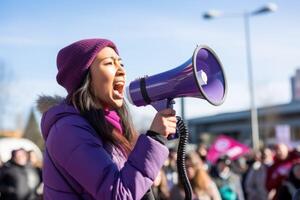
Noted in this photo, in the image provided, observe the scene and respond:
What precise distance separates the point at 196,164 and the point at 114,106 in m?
4.54

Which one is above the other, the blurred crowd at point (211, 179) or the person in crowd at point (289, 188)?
the person in crowd at point (289, 188)

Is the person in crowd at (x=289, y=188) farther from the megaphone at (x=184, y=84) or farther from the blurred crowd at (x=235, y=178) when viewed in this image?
the megaphone at (x=184, y=84)

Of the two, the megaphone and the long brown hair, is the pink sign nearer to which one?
the megaphone

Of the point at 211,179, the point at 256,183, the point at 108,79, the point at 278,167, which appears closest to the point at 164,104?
the point at 108,79

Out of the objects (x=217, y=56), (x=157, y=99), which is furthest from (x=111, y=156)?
(x=217, y=56)

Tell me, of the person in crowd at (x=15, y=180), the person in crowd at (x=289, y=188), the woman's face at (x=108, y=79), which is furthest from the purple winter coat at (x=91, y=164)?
the person in crowd at (x=15, y=180)

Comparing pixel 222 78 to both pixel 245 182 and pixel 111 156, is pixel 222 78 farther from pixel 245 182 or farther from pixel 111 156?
pixel 245 182

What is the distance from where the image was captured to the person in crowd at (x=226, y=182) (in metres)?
7.49

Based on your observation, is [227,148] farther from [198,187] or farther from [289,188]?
[289,188]

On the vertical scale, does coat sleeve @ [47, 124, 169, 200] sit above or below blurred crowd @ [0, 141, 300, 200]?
above

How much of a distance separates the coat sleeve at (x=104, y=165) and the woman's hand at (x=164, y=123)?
0.05 m

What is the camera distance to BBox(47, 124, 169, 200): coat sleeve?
1.78 m

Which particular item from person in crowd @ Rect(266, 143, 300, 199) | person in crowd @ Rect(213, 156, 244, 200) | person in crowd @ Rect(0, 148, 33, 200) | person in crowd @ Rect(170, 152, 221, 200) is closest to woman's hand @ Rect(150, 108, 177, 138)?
person in crowd @ Rect(170, 152, 221, 200)

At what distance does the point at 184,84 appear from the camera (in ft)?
6.47
